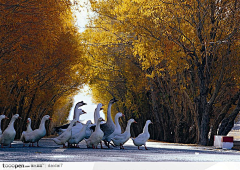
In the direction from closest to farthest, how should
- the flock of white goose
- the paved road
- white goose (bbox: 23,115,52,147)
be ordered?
the paved road → the flock of white goose → white goose (bbox: 23,115,52,147)

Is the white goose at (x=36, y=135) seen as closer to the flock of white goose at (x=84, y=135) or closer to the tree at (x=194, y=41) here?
the flock of white goose at (x=84, y=135)

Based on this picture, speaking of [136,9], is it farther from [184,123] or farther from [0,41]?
[184,123]

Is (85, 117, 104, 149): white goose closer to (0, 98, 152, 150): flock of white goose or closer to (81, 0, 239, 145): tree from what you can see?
(0, 98, 152, 150): flock of white goose

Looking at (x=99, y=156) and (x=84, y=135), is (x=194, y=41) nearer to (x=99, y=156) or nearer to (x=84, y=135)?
(x=84, y=135)

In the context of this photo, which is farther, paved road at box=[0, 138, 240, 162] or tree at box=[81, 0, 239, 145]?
tree at box=[81, 0, 239, 145]

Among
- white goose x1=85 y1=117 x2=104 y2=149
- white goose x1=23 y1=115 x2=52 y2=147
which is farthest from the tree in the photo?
white goose x1=23 y1=115 x2=52 y2=147

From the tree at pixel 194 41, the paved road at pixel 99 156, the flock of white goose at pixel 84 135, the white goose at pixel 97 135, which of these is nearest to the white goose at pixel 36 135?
the flock of white goose at pixel 84 135

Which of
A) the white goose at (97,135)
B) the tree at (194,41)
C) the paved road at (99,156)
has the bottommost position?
the paved road at (99,156)

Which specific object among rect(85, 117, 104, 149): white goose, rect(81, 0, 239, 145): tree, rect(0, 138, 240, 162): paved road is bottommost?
rect(0, 138, 240, 162): paved road

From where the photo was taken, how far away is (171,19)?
24422 millimetres

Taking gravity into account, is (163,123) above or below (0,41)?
below

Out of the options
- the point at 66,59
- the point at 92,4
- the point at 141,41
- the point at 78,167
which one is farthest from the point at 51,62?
the point at 78,167

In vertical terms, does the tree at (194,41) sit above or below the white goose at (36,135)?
above

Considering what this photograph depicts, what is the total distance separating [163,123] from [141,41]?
45.0 ft
